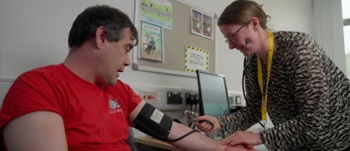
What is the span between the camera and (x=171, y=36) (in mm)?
1852

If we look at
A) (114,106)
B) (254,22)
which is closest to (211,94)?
(254,22)

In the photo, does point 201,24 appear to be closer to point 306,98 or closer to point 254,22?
point 254,22

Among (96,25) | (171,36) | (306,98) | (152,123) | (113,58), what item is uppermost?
(171,36)

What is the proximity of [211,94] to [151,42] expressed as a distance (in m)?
0.53

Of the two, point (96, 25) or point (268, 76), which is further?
point (268, 76)

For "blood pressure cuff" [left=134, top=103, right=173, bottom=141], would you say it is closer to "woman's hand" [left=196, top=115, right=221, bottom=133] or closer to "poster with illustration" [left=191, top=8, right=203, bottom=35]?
"woman's hand" [left=196, top=115, right=221, bottom=133]

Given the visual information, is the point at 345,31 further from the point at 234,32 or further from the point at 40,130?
the point at 40,130

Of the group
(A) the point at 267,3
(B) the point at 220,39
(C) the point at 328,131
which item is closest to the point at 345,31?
(A) the point at 267,3

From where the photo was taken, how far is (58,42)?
1.30 metres

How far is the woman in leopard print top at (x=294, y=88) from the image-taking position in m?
0.99

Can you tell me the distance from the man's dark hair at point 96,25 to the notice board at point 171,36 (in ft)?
2.19

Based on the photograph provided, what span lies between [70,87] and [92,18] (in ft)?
0.85

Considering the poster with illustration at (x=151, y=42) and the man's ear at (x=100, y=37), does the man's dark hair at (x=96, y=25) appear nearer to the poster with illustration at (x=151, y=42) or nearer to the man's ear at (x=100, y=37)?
the man's ear at (x=100, y=37)

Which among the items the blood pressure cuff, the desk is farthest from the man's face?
the desk
